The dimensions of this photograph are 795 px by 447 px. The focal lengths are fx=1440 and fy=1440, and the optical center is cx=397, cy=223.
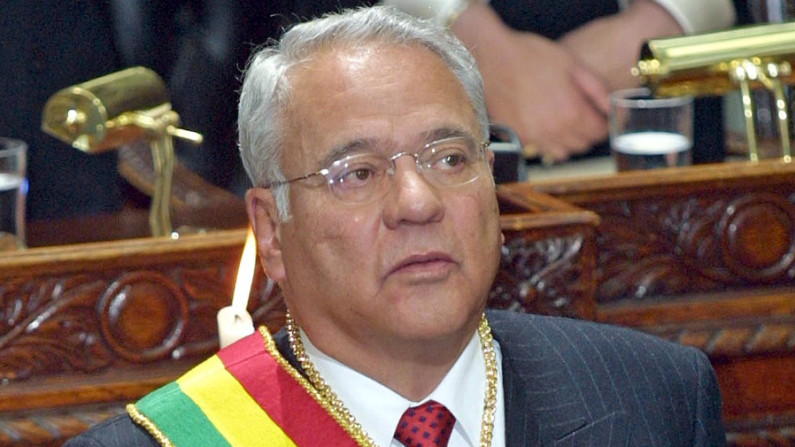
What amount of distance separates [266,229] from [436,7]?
1.57 metres

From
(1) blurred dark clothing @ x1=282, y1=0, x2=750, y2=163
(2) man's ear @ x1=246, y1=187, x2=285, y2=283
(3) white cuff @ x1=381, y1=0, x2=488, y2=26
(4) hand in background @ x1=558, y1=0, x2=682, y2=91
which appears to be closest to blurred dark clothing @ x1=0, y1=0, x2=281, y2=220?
(1) blurred dark clothing @ x1=282, y1=0, x2=750, y2=163

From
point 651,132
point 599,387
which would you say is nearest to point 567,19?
point 651,132

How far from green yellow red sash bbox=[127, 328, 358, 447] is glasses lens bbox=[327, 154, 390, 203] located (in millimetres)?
254

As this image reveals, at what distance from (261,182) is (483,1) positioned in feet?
5.43

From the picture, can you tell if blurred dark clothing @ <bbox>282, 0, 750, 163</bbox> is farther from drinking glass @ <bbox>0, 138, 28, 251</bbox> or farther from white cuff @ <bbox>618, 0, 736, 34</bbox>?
drinking glass @ <bbox>0, 138, 28, 251</bbox>

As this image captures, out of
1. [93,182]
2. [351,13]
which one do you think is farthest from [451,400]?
[93,182]

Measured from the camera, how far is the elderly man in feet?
5.24

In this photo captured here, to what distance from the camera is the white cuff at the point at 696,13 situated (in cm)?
329

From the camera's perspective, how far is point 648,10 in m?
3.33

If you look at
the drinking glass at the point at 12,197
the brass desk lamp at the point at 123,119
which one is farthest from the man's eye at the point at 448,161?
the drinking glass at the point at 12,197

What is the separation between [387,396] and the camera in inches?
65.7

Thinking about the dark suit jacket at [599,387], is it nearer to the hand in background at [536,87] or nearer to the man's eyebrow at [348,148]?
the man's eyebrow at [348,148]

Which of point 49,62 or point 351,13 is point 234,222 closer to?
point 49,62

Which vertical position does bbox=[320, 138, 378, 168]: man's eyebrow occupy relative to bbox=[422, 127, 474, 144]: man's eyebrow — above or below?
above
